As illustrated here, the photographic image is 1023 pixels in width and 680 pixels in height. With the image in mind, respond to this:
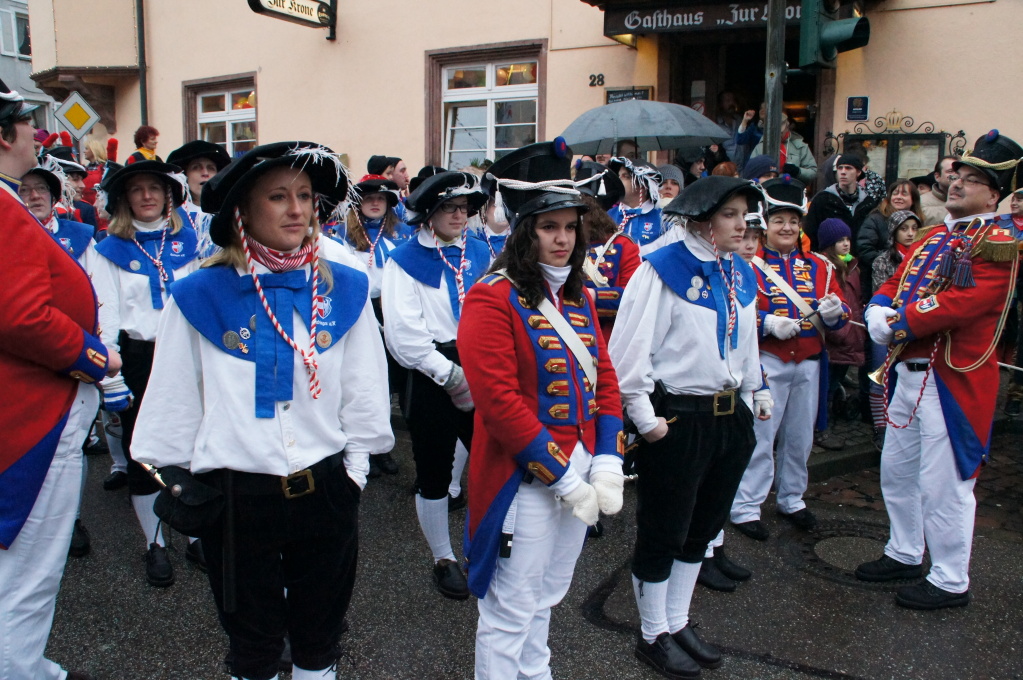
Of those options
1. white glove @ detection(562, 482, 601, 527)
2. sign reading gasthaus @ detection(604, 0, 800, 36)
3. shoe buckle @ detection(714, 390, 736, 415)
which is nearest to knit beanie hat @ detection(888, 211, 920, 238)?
shoe buckle @ detection(714, 390, 736, 415)

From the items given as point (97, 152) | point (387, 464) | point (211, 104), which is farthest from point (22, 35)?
point (387, 464)

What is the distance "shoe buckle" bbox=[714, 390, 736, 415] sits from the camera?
335 centimetres

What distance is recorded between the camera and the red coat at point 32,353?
8.43ft

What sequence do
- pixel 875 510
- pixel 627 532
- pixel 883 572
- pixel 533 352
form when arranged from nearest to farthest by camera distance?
1. pixel 533 352
2. pixel 883 572
3. pixel 627 532
4. pixel 875 510

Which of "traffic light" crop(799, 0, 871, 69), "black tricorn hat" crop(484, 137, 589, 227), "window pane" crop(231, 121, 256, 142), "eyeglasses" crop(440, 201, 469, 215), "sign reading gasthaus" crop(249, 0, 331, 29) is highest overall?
"sign reading gasthaus" crop(249, 0, 331, 29)

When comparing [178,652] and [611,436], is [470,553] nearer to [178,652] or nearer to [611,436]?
[611,436]

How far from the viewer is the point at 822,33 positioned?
5918 mm

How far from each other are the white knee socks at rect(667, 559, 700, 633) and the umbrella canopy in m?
4.92

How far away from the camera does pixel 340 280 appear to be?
2537mm

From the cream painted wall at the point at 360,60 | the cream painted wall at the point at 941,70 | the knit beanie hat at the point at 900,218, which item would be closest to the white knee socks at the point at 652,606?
the knit beanie hat at the point at 900,218

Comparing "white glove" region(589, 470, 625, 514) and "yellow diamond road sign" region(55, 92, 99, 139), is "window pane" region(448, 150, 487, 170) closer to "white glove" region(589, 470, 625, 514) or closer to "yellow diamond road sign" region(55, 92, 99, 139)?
"yellow diamond road sign" region(55, 92, 99, 139)

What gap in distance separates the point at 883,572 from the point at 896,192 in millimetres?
3872

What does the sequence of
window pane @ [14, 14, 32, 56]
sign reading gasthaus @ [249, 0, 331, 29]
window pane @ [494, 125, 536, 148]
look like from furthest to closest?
window pane @ [14, 14, 32, 56] < window pane @ [494, 125, 536, 148] < sign reading gasthaus @ [249, 0, 331, 29]

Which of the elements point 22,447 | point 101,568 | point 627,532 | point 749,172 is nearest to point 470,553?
point 22,447
